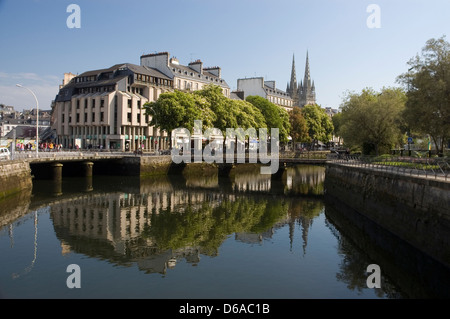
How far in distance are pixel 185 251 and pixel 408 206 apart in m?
14.1

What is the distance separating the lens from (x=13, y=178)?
132 feet

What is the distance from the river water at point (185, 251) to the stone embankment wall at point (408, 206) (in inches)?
70.1

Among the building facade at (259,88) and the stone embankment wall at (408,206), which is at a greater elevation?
the building facade at (259,88)

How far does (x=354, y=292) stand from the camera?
1769cm

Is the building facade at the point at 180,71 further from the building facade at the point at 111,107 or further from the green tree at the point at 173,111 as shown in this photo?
the green tree at the point at 173,111

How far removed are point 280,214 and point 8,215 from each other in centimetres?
2356

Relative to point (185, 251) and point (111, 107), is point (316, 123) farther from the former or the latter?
point (185, 251)

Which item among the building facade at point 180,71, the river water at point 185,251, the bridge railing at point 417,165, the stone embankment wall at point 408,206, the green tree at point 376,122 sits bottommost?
the river water at point 185,251

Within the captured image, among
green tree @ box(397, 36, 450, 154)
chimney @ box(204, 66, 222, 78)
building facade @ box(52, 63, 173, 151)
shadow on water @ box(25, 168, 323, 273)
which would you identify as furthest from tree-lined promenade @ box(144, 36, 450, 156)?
chimney @ box(204, 66, 222, 78)

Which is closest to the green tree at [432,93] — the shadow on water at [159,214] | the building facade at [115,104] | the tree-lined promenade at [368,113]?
the tree-lined promenade at [368,113]

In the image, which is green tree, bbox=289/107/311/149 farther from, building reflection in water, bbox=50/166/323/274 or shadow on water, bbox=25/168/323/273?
building reflection in water, bbox=50/166/323/274

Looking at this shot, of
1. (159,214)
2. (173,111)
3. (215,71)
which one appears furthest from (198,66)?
(159,214)

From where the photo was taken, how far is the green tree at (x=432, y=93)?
32.1 metres
